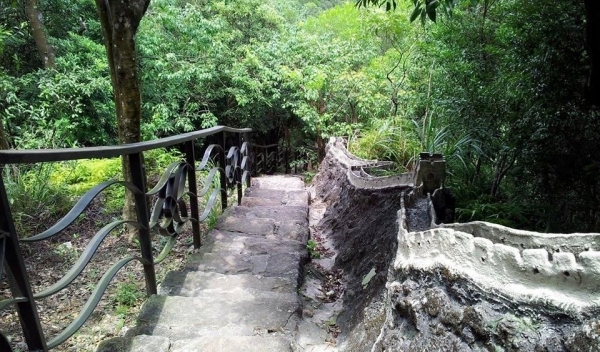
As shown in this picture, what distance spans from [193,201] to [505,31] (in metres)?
2.74

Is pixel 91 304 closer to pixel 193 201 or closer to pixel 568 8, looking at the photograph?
pixel 193 201

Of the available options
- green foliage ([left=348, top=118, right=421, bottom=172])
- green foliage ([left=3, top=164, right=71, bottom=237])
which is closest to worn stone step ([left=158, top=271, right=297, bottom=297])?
green foliage ([left=3, top=164, right=71, bottom=237])

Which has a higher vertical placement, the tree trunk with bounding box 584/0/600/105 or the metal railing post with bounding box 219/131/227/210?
the tree trunk with bounding box 584/0/600/105

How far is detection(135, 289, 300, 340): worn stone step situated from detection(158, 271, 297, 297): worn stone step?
8cm

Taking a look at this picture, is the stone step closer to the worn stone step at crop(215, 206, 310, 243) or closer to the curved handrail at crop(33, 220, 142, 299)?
the worn stone step at crop(215, 206, 310, 243)

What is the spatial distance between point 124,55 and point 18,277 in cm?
223

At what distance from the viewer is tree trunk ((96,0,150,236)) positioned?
9.25 ft

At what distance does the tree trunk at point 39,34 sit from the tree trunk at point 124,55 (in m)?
4.40

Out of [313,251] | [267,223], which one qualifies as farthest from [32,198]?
[313,251]

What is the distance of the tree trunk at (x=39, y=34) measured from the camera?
645 centimetres

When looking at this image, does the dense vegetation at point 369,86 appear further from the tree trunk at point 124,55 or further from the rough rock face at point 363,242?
the tree trunk at point 124,55

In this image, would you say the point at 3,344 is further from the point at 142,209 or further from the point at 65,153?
the point at 142,209

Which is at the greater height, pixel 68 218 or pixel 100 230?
pixel 68 218

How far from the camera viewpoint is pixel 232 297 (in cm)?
204
